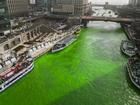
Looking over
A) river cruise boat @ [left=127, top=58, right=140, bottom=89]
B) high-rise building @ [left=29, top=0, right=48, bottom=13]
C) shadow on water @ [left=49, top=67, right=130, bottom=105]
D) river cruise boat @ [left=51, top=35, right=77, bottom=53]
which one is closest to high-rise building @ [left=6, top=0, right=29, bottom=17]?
high-rise building @ [left=29, top=0, right=48, bottom=13]

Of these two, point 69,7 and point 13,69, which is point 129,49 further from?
point 69,7

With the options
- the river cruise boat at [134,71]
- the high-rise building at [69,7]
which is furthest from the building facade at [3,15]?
the high-rise building at [69,7]

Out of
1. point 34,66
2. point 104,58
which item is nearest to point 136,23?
point 104,58

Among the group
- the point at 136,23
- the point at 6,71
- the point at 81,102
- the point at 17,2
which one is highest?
the point at 17,2

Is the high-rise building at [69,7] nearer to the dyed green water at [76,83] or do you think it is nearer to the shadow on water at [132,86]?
the dyed green water at [76,83]

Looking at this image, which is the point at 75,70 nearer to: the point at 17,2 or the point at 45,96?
the point at 45,96

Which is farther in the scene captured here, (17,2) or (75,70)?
(17,2)

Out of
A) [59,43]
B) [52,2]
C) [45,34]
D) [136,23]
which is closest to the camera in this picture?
[59,43]
